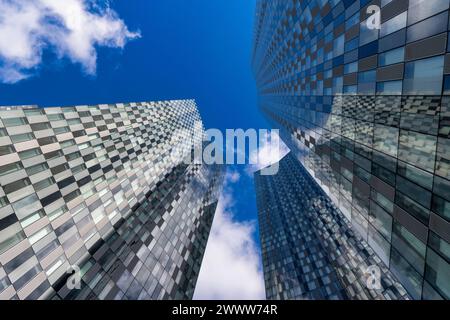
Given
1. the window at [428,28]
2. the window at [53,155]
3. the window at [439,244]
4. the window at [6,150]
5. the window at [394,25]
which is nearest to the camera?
the window at [428,28]

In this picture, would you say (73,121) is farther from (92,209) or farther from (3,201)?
(3,201)

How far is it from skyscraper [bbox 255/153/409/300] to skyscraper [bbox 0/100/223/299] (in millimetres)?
29814

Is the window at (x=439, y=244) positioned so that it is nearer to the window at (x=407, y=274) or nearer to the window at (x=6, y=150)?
the window at (x=407, y=274)

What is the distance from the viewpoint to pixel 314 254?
202ft

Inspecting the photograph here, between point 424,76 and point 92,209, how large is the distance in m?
33.7

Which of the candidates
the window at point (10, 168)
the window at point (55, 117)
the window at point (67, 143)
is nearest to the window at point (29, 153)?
the window at point (10, 168)

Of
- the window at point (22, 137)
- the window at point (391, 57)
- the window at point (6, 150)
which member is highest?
the window at point (391, 57)

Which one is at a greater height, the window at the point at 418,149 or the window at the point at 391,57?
the window at the point at 391,57

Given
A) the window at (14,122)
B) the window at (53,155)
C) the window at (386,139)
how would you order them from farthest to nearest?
the window at (53,155) → the window at (14,122) → the window at (386,139)

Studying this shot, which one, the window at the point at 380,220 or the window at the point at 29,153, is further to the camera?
the window at the point at 29,153

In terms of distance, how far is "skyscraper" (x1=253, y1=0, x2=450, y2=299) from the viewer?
11891mm

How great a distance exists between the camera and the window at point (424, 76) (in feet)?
37.6

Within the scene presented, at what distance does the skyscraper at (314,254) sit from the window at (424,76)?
40327 millimetres
